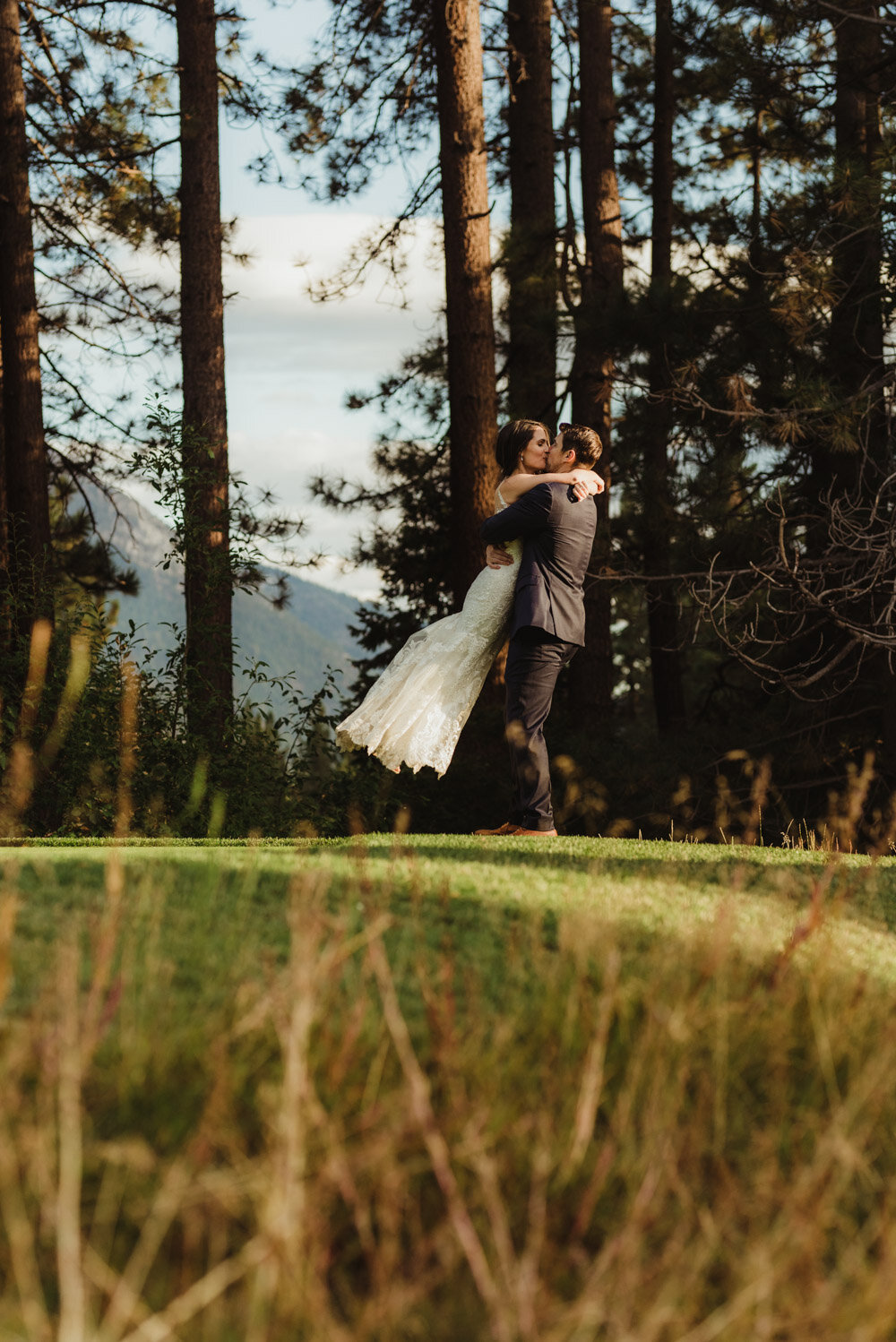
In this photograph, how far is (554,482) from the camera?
6.44 metres

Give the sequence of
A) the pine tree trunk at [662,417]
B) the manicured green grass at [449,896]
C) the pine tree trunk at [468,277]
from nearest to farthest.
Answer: the manicured green grass at [449,896] → the pine tree trunk at [468,277] → the pine tree trunk at [662,417]

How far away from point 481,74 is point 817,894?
10092 mm

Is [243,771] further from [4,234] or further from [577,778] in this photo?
[4,234]

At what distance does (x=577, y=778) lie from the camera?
37.9ft

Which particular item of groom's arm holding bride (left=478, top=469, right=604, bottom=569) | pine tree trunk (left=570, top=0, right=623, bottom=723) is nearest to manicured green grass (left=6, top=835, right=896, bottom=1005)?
groom's arm holding bride (left=478, top=469, right=604, bottom=569)

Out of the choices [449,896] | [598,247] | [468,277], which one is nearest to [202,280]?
[468,277]

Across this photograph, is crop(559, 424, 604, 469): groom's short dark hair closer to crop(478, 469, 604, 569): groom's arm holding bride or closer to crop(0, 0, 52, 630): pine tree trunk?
crop(478, 469, 604, 569): groom's arm holding bride

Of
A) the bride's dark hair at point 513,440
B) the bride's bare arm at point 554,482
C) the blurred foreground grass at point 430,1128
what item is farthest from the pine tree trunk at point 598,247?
the blurred foreground grass at point 430,1128

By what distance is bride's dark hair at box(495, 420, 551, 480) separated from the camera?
6.86 metres

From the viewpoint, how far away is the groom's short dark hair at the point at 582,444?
6.70m

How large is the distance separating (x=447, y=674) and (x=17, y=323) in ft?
23.5

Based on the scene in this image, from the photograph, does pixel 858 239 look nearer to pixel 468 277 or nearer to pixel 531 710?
pixel 468 277

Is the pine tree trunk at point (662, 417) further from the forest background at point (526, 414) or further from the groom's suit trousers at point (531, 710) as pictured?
the groom's suit trousers at point (531, 710)

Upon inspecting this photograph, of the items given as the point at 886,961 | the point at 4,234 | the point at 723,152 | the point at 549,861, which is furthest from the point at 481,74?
the point at 886,961
